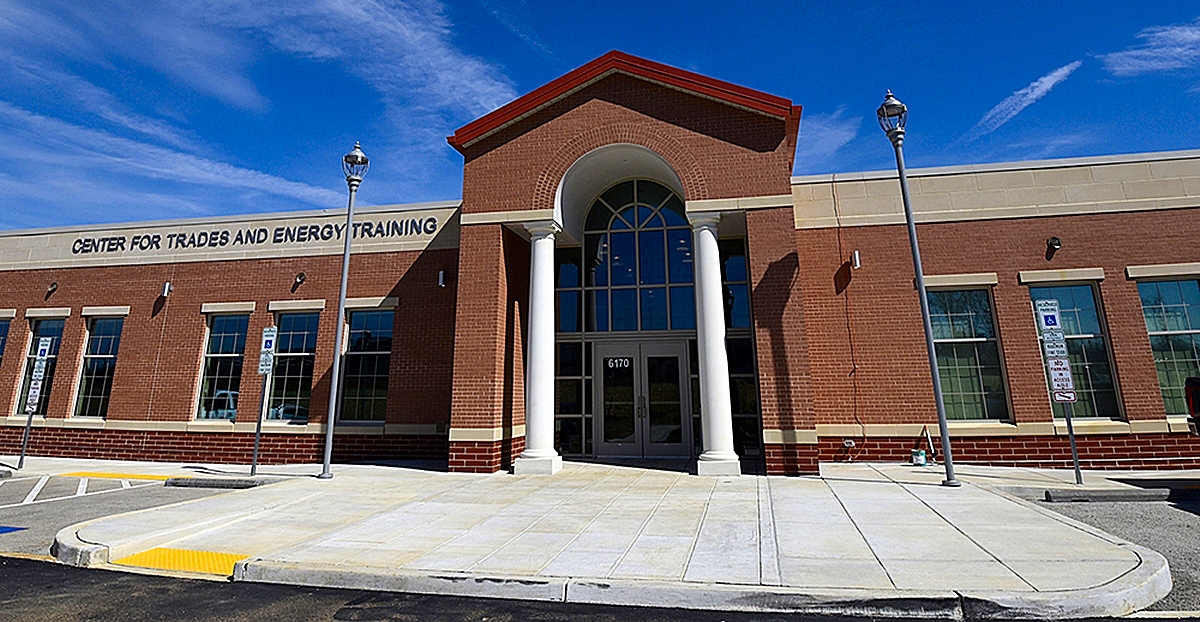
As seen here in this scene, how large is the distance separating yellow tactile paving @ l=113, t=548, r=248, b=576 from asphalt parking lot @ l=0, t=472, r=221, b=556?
127 cm

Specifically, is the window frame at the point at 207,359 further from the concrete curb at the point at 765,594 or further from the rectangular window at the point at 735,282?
the rectangular window at the point at 735,282

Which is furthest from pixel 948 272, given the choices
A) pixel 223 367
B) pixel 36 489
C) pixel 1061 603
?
pixel 36 489

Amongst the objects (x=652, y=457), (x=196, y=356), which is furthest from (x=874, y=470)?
(x=196, y=356)

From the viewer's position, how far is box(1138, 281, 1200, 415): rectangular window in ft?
36.3

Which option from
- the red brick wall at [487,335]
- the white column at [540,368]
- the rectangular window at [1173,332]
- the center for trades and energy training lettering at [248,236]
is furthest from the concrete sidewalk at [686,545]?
the center for trades and energy training lettering at [248,236]

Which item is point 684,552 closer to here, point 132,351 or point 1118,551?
point 1118,551

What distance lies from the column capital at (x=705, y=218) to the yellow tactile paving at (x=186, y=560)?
8850mm

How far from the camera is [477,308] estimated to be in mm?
11594

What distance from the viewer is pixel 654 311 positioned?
534 inches

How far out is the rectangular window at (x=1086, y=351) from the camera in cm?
1123

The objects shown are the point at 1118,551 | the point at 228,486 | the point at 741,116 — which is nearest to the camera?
the point at 1118,551

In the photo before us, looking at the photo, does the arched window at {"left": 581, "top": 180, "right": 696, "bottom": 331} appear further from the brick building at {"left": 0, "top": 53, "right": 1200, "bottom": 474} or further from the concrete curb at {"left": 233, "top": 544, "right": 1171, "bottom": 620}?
the concrete curb at {"left": 233, "top": 544, "right": 1171, "bottom": 620}

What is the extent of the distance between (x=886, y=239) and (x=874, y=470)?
487 cm

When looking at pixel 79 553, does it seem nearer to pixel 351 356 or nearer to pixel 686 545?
pixel 686 545
